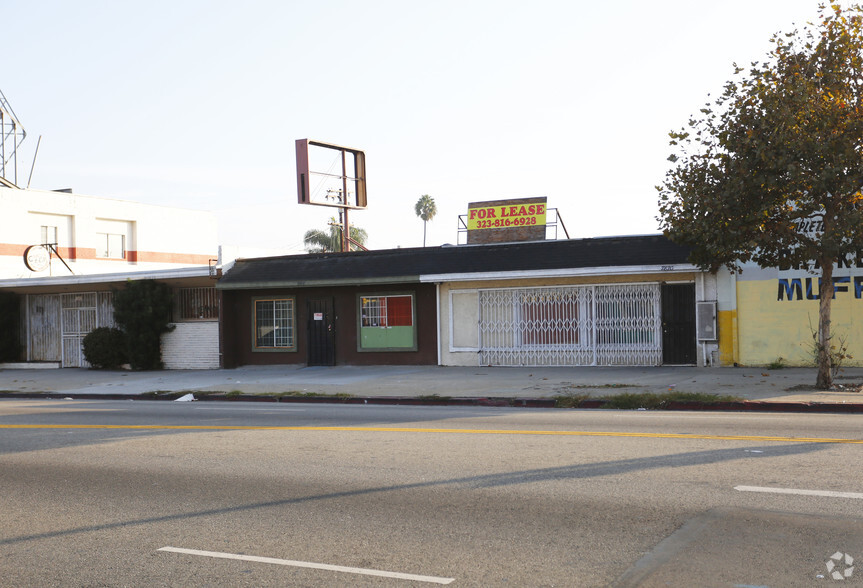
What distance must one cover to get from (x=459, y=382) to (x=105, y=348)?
1442 cm

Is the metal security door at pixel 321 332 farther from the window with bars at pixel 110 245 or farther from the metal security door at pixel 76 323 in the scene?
the window with bars at pixel 110 245

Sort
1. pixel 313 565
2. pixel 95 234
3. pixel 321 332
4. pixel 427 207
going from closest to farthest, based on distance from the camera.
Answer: pixel 313 565 → pixel 321 332 → pixel 95 234 → pixel 427 207

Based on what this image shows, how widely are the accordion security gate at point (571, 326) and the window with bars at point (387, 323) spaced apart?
2409 millimetres

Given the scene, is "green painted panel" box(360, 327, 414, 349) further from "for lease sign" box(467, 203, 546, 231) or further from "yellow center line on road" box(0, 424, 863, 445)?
"yellow center line on road" box(0, 424, 863, 445)

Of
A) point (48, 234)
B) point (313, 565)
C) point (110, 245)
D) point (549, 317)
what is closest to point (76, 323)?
point (48, 234)

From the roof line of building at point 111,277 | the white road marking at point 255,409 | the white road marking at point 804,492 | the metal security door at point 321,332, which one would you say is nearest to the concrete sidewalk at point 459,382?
the metal security door at point 321,332

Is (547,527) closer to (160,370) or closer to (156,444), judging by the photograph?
(156,444)

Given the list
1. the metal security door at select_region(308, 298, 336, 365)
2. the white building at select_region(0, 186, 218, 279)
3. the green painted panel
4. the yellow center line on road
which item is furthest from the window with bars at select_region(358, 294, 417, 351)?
the white building at select_region(0, 186, 218, 279)

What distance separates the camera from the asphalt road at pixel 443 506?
543cm

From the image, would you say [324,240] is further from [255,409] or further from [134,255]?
[255,409]

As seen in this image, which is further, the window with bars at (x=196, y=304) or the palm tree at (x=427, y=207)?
the palm tree at (x=427, y=207)

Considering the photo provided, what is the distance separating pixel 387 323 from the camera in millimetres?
25953

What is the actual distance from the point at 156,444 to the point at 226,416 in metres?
3.64

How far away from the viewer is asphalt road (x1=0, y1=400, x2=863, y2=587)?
5.43 m
